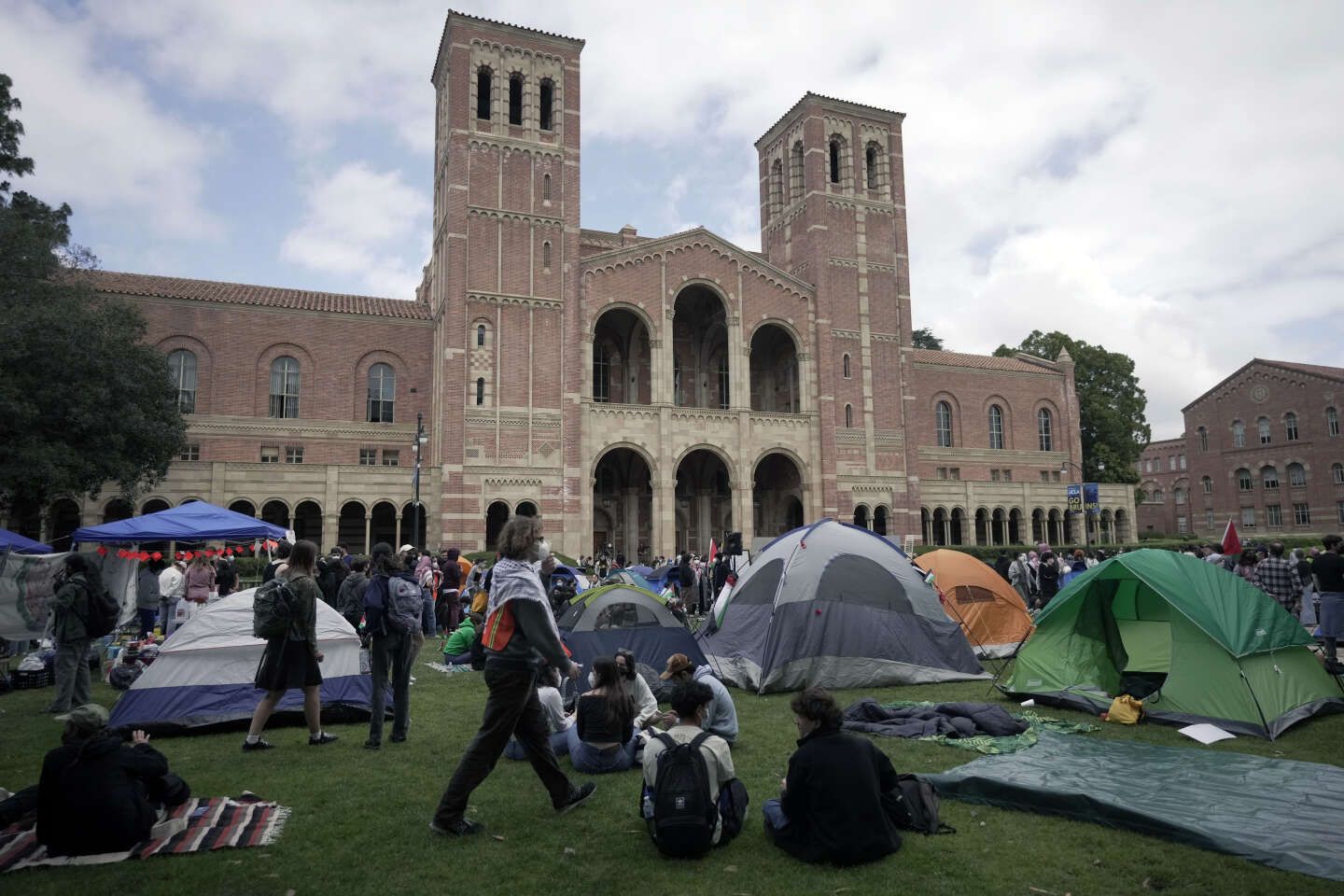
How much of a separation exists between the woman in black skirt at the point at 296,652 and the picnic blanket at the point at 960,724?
5.22 m

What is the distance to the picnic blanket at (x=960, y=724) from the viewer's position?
25.3ft

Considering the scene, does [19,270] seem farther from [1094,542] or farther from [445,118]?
[1094,542]

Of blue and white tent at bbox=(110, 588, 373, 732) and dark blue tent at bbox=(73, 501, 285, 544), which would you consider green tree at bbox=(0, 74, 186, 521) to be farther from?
blue and white tent at bbox=(110, 588, 373, 732)

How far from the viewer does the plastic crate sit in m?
11.1

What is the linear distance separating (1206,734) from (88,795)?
9031mm

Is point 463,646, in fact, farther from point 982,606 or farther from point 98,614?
point 982,606

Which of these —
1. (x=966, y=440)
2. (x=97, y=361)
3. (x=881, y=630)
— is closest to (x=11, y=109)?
(x=97, y=361)

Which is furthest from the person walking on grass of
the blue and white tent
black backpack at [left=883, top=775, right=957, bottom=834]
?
the blue and white tent

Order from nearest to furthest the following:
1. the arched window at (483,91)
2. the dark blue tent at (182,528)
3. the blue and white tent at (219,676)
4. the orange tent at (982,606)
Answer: the blue and white tent at (219,676)
the orange tent at (982,606)
the dark blue tent at (182,528)
the arched window at (483,91)

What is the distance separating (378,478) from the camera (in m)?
31.1

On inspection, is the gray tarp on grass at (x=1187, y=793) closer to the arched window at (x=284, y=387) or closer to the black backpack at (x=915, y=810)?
the black backpack at (x=915, y=810)

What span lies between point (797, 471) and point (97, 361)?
25706mm

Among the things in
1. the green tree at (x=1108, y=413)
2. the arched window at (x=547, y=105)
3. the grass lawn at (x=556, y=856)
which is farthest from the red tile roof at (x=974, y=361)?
the grass lawn at (x=556, y=856)

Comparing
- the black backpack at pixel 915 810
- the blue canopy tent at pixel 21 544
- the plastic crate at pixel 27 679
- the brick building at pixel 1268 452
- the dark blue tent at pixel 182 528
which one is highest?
the brick building at pixel 1268 452
